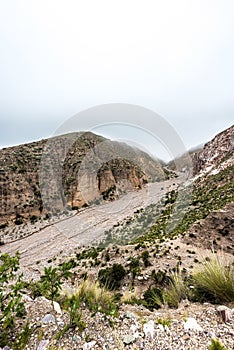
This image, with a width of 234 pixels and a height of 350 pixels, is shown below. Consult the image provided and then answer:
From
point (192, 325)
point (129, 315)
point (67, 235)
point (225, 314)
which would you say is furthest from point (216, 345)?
point (67, 235)

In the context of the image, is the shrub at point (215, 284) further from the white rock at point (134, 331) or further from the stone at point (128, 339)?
the stone at point (128, 339)

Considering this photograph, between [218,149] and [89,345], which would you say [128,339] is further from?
[218,149]

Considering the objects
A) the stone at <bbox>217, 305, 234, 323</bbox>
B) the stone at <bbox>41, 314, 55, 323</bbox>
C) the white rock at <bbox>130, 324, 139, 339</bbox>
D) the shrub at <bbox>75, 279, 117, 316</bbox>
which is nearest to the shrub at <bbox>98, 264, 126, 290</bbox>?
the shrub at <bbox>75, 279, 117, 316</bbox>

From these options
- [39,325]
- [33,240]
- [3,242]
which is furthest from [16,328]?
[3,242]

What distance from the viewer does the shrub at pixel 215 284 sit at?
407 centimetres

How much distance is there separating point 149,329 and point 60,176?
3519 centimetres

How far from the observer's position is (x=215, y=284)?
418 cm

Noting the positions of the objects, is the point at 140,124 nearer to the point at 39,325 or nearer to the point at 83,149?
the point at 39,325

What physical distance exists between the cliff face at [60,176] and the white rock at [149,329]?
2338cm

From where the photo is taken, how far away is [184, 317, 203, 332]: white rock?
3.23m

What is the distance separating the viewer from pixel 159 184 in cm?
3594

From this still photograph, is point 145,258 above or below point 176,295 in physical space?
below

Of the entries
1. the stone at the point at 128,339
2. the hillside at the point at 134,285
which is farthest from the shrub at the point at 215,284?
the stone at the point at 128,339

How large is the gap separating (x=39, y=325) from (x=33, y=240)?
17.8m
